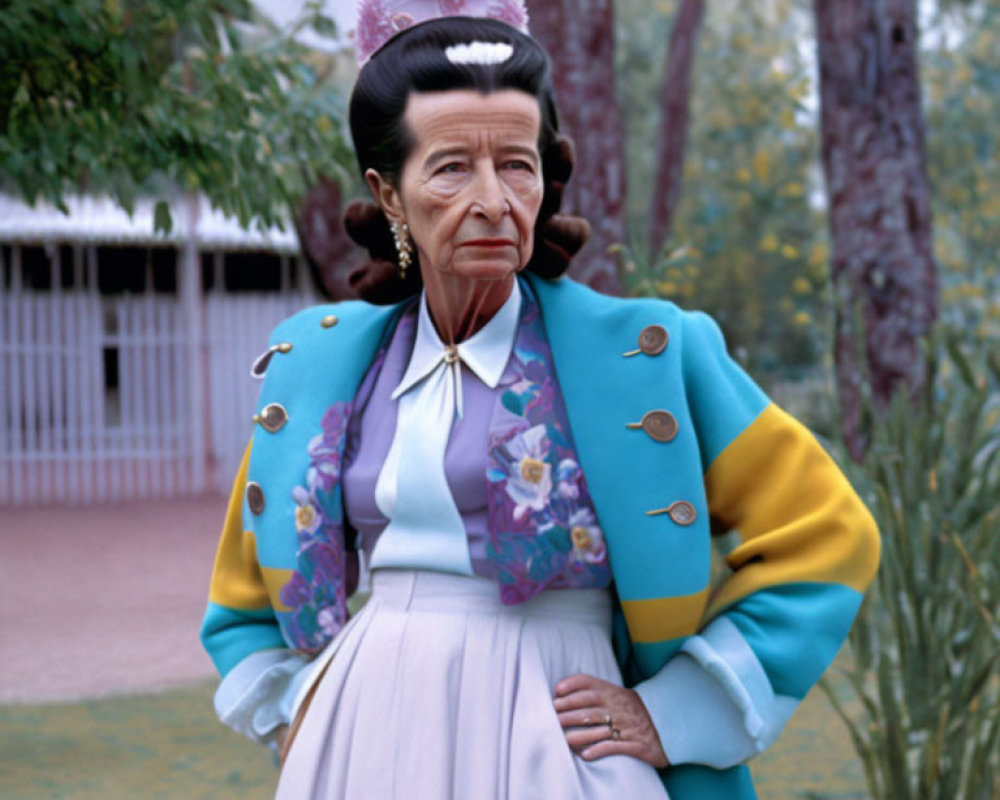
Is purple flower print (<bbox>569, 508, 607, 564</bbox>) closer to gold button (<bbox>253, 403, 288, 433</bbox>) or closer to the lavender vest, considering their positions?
the lavender vest

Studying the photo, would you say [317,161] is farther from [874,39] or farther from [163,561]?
[163,561]

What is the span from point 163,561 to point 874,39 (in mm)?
8187

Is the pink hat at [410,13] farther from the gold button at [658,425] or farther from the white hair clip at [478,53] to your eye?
the gold button at [658,425]

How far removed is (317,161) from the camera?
525 centimetres

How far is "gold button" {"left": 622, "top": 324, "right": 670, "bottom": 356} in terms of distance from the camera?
195 centimetres

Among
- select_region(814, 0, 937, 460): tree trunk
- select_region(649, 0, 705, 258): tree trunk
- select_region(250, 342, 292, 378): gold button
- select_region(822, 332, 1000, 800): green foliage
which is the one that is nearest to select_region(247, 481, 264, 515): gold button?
select_region(250, 342, 292, 378): gold button

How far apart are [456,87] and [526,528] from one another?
1.97 feet

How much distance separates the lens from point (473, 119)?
74.7 inches

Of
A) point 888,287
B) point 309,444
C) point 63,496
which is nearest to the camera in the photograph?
point 309,444

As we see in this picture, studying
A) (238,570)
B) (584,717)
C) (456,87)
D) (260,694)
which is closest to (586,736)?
(584,717)

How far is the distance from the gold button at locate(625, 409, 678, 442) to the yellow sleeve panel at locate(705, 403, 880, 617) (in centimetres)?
9

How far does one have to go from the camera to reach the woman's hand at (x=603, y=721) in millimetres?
1864

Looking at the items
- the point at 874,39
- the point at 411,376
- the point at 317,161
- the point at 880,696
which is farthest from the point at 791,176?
the point at 411,376

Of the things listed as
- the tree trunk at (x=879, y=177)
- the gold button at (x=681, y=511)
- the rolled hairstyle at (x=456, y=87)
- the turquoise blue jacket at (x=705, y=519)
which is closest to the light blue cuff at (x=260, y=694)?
the turquoise blue jacket at (x=705, y=519)
